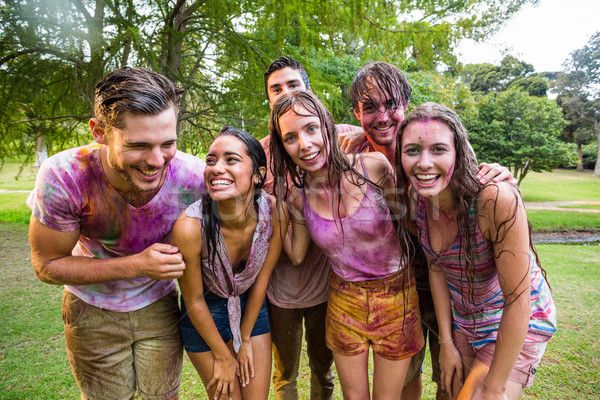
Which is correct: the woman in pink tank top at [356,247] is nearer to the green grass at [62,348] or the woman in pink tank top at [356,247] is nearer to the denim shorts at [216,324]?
the denim shorts at [216,324]

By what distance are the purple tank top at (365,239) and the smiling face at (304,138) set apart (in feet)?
0.97

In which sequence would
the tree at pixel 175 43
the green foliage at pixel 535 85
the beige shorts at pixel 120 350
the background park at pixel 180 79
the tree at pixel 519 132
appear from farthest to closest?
the green foliage at pixel 535 85
the tree at pixel 519 132
the tree at pixel 175 43
the background park at pixel 180 79
the beige shorts at pixel 120 350

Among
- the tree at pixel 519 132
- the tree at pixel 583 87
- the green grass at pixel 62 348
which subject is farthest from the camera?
the tree at pixel 583 87

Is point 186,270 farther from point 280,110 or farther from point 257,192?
point 280,110

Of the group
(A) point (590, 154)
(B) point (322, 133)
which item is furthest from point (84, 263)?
(A) point (590, 154)

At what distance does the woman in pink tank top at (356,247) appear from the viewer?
1.98 meters

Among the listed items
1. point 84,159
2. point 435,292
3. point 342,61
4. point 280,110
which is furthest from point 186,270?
point 342,61

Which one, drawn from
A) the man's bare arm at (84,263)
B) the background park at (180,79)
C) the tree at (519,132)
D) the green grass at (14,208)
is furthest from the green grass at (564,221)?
the green grass at (14,208)

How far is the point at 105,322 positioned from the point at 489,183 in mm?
2353

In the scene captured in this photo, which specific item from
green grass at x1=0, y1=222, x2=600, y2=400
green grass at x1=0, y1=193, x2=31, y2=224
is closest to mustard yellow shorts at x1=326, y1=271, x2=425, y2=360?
green grass at x1=0, y1=222, x2=600, y2=400

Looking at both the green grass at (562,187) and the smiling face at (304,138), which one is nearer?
the smiling face at (304,138)

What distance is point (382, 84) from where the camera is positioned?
2.36 meters

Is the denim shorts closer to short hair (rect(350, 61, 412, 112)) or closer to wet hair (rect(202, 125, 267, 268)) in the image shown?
wet hair (rect(202, 125, 267, 268))

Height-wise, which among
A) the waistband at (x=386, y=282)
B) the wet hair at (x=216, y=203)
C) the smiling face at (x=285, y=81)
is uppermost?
the smiling face at (x=285, y=81)
